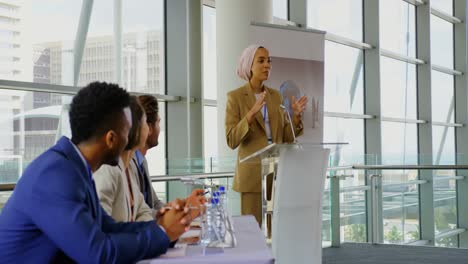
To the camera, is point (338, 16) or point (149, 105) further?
point (338, 16)

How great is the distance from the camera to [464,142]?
16.5 meters

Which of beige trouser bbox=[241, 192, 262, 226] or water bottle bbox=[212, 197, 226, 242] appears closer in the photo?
water bottle bbox=[212, 197, 226, 242]

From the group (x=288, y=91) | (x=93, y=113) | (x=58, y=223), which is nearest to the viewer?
(x=58, y=223)

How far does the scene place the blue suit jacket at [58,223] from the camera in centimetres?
162

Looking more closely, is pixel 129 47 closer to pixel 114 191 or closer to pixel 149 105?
pixel 149 105

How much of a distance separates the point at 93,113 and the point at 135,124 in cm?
44

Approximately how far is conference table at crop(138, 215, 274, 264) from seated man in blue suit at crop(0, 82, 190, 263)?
64mm

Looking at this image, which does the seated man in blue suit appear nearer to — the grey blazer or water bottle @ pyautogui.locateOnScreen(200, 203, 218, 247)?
water bottle @ pyautogui.locateOnScreen(200, 203, 218, 247)

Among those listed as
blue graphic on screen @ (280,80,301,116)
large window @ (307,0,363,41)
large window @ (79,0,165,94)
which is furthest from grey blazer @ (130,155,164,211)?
large window @ (307,0,363,41)

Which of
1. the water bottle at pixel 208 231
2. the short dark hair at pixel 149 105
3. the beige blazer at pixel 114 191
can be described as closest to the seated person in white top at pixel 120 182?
the beige blazer at pixel 114 191

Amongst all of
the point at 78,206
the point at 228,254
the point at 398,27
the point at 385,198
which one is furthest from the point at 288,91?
the point at 398,27

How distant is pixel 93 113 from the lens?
5.77ft

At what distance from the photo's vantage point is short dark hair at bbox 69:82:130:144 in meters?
1.76

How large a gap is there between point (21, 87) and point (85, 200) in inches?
209
